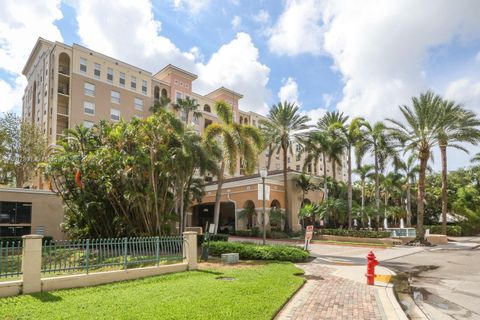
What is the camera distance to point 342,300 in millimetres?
9078

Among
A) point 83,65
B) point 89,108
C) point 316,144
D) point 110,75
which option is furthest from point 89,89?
point 316,144

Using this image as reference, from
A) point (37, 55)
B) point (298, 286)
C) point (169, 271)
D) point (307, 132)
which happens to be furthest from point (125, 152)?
point (37, 55)

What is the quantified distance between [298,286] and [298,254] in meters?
6.41

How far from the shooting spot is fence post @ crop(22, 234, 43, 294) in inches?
354

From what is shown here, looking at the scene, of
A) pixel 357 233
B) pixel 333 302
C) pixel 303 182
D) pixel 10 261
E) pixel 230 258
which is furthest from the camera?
pixel 303 182

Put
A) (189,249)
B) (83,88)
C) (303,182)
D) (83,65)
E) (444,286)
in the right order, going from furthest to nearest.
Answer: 1. (83,65)
2. (83,88)
3. (303,182)
4. (189,249)
5. (444,286)

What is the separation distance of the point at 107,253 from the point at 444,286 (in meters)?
10.6

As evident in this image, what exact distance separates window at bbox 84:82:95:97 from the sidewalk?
43.2 metres

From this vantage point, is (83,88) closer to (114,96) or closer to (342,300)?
(114,96)

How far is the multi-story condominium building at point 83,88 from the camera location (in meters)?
46.2

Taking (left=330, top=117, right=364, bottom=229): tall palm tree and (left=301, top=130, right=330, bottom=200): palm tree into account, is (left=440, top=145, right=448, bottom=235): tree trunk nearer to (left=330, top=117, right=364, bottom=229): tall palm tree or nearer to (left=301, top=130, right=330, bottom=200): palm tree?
(left=330, top=117, right=364, bottom=229): tall palm tree

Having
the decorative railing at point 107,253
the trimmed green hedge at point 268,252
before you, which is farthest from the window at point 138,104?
the decorative railing at point 107,253

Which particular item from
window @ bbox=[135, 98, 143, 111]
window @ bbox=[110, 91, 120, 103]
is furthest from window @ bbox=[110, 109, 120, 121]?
window @ bbox=[135, 98, 143, 111]

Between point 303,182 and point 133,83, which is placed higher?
point 133,83
